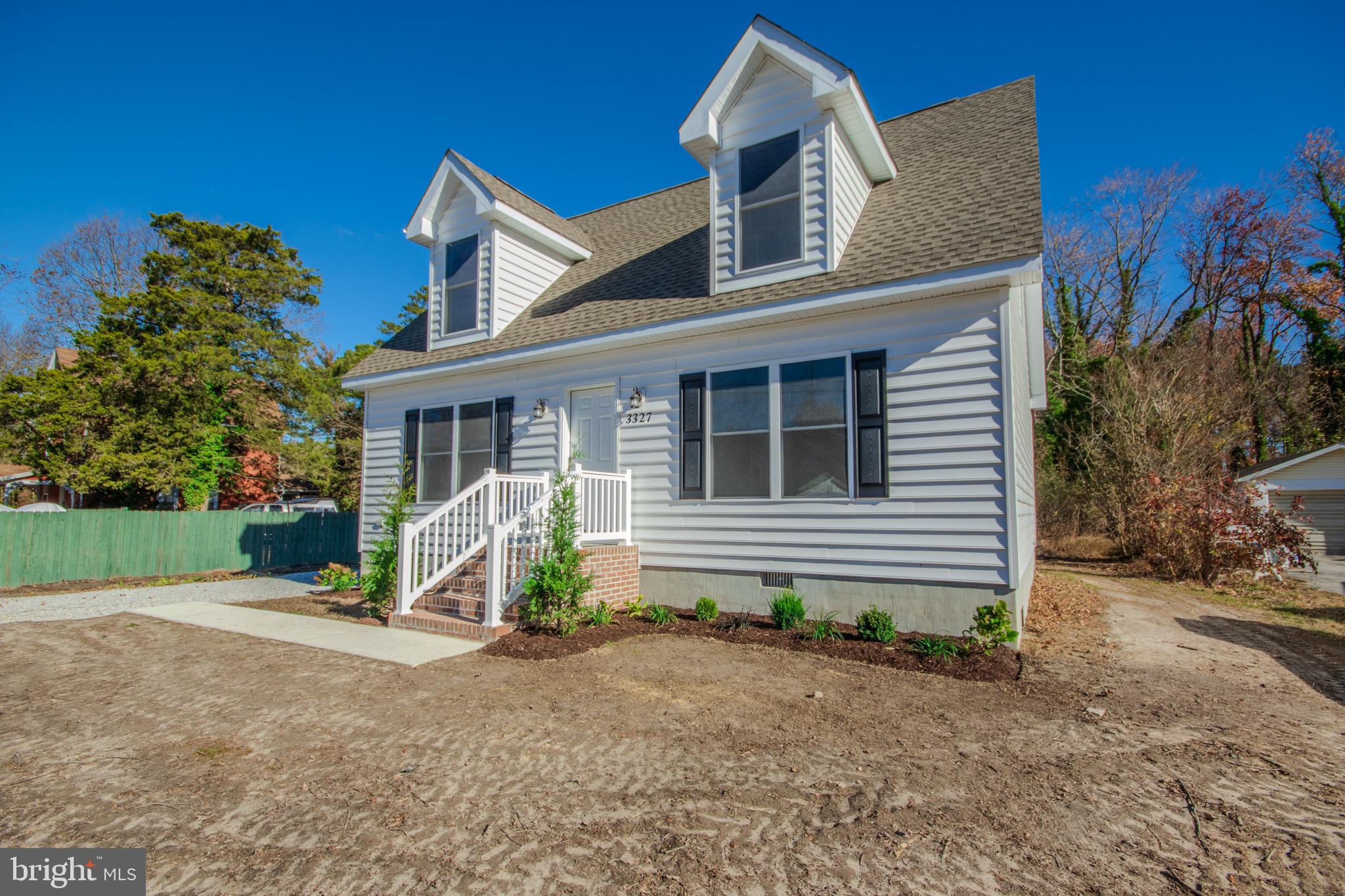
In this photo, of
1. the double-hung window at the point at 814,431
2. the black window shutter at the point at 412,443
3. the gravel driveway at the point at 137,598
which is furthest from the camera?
the black window shutter at the point at 412,443

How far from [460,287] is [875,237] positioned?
265 inches

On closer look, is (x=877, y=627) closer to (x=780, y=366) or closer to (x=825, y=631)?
(x=825, y=631)

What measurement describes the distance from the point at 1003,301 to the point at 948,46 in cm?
830

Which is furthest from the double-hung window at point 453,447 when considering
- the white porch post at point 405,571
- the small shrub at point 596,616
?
the small shrub at point 596,616

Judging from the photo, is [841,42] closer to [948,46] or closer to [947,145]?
[947,145]

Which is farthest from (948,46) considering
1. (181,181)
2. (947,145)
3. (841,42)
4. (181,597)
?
(181,181)

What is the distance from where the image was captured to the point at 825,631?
655cm

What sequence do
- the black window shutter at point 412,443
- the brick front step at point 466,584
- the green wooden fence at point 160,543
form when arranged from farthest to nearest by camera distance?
the green wooden fence at point 160,543, the black window shutter at point 412,443, the brick front step at point 466,584

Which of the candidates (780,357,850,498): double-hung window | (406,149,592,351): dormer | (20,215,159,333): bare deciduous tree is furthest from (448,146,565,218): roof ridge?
(20,215,159,333): bare deciduous tree

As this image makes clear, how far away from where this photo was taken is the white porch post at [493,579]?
22.4ft

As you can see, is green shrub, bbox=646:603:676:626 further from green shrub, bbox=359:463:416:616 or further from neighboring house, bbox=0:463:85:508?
neighboring house, bbox=0:463:85:508

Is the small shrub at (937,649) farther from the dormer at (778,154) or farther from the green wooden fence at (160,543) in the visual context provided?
the green wooden fence at (160,543)

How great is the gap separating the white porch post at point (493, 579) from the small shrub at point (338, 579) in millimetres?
4356

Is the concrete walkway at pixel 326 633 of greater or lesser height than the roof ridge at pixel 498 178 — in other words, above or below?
below
